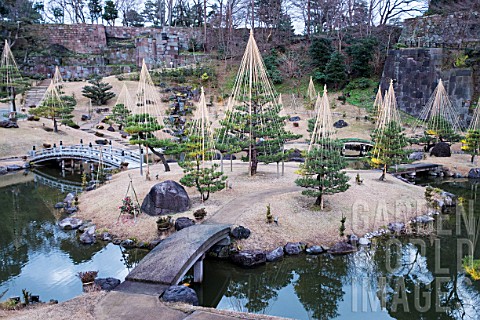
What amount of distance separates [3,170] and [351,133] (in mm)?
23221

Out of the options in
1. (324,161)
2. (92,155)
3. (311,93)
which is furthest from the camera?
(311,93)

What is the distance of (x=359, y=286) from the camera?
12031 mm

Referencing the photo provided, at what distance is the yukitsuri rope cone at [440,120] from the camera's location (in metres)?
26.3

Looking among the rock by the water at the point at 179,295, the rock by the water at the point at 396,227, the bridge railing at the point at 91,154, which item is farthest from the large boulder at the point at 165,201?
the bridge railing at the point at 91,154

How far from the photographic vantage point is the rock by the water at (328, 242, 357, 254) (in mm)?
13594

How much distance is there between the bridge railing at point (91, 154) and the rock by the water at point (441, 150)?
17.7 m

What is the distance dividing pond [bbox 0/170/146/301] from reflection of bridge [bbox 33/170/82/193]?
10.7ft

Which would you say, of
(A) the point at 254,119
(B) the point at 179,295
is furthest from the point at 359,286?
(A) the point at 254,119

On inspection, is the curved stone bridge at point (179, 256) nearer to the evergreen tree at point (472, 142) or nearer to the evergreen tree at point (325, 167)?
the evergreen tree at point (325, 167)

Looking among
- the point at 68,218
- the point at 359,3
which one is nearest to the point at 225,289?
the point at 68,218

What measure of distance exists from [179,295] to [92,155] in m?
17.6

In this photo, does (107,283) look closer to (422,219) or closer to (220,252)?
(220,252)

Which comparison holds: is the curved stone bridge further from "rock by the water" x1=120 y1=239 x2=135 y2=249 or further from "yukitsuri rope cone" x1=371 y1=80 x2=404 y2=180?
"yukitsuri rope cone" x1=371 y1=80 x2=404 y2=180

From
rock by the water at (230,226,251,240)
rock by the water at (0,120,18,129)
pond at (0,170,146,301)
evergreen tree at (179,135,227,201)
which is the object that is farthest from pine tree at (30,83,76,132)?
rock by the water at (230,226,251,240)
